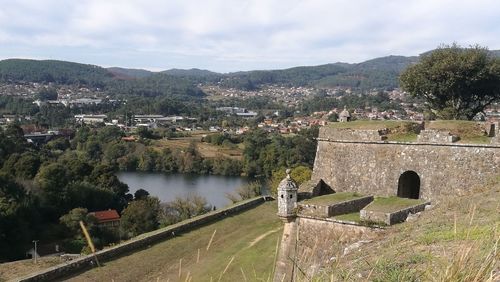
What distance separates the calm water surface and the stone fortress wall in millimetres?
27887

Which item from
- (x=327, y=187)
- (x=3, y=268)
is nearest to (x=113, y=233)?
(x=3, y=268)

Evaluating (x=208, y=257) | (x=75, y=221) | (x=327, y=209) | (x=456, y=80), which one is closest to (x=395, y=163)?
(x=327, y=209)

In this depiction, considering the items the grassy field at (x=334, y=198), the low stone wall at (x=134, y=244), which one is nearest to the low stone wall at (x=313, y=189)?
the grassy field at (x=334, y=198)

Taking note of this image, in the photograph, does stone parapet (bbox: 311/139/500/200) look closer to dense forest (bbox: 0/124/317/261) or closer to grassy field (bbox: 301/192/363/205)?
grassy field (bbox: 301/192/363/205)

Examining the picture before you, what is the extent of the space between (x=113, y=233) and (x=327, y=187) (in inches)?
619

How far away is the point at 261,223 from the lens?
17.2 metres

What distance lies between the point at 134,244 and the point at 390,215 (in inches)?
283

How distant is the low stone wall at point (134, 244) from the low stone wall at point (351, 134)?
207 inches

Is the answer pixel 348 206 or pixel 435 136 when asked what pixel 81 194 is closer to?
pixel 348 206

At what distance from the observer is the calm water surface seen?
151ft

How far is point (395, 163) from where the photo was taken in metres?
12.3

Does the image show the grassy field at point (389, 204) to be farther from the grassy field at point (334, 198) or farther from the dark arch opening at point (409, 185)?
the dark arch opening at point (409, 185)

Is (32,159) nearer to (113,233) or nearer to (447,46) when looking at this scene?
(113,233)

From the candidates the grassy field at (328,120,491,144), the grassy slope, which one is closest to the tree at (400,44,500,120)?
the grassy field at (328,120,491,144)
